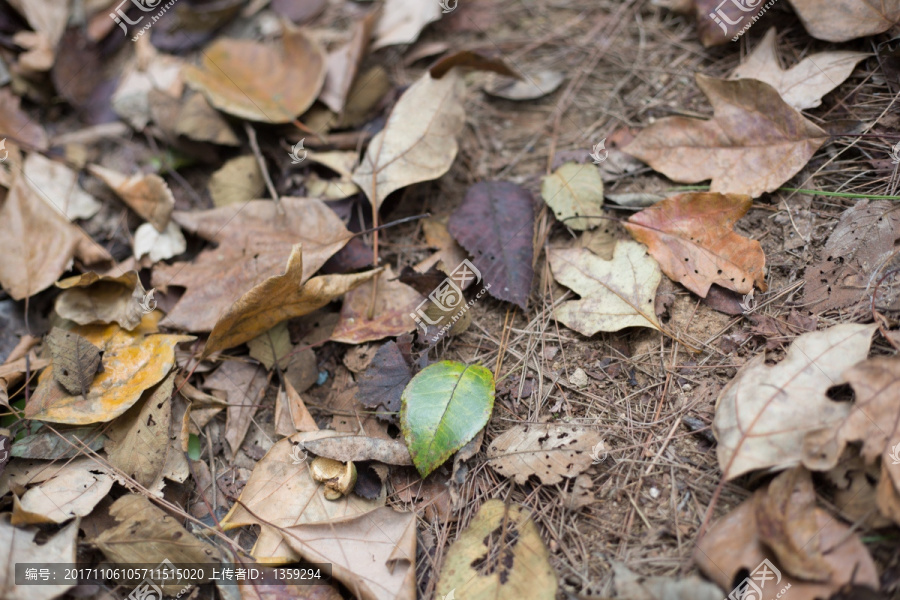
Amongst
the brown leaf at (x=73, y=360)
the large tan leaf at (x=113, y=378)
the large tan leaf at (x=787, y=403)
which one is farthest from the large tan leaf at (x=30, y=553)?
the large tan leaf at (x=787, y=403)

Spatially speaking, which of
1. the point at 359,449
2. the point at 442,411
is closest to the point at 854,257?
the point at 442,411

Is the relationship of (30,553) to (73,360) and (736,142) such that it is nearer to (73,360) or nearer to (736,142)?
(73,360)

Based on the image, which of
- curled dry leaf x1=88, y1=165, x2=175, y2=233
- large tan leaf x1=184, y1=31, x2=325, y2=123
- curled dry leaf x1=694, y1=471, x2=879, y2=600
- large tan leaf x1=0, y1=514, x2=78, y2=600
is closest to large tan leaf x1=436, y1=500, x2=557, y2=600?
curled dry leaf x1=694, y1=471, x2=879, y2=600

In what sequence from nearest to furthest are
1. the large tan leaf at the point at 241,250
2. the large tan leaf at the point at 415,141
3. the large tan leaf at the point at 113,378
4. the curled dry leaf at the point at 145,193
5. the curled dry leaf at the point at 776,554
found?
the curled dry leaf at the point at 776,554 → the large tan leaf at the point at 113,378 → the large tan leaf at the point at 241,250 → the large tan leaf at the point at 415,141 → the curled dry leaf at the point at 145,193

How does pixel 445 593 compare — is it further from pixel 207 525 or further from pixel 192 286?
pixel 192 286

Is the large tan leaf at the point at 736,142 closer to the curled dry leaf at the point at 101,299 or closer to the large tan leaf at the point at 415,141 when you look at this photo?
the large tan leaf at the point at 415,141

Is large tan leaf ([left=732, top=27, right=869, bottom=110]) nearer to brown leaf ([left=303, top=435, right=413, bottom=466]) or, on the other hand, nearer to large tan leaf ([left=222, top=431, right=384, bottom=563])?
brown leaf ([left=303, top=435, right=413, bottom=466])
